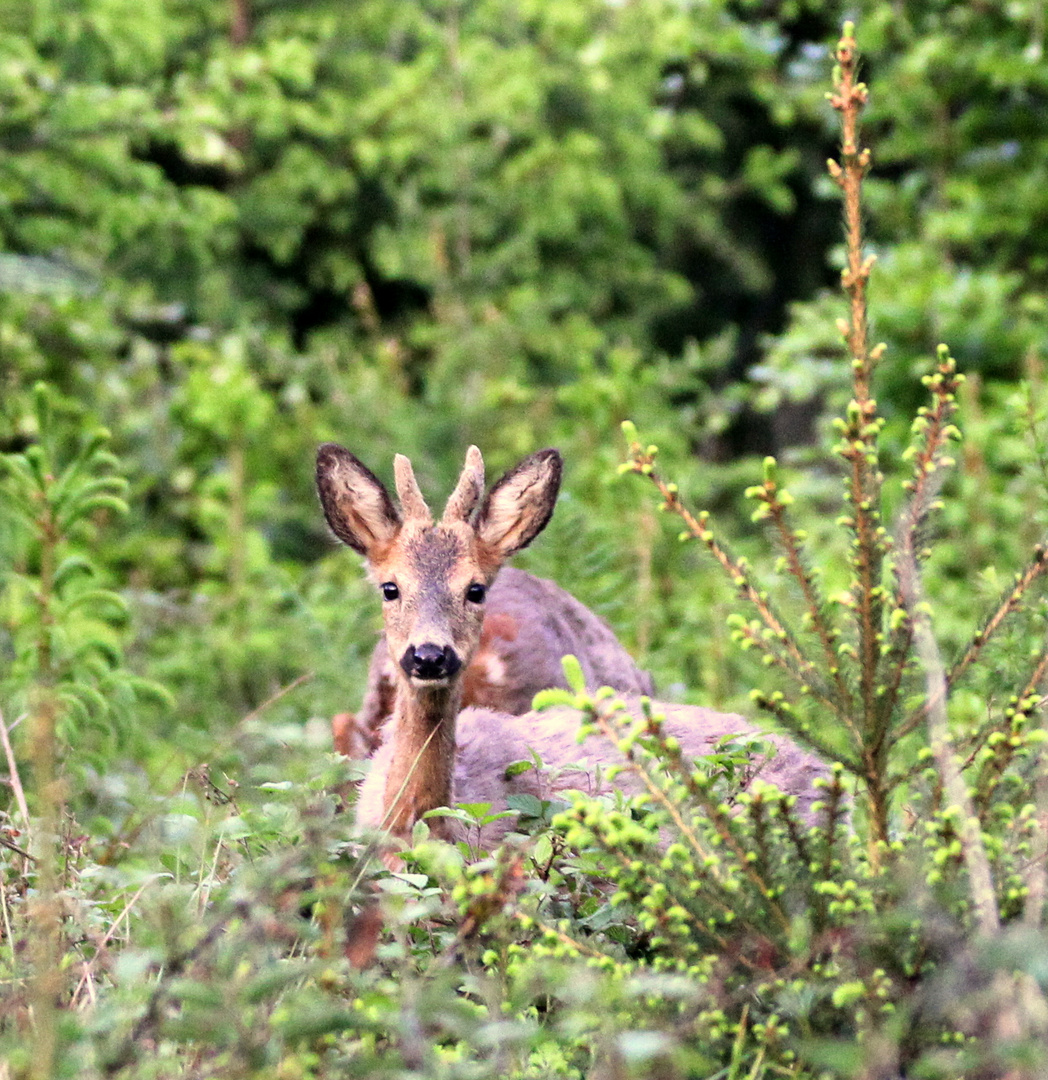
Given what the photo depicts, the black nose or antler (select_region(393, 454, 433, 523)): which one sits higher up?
antler (select_region(393, 454, 433, 523))

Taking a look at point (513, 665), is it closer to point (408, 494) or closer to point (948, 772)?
point (408, 494)

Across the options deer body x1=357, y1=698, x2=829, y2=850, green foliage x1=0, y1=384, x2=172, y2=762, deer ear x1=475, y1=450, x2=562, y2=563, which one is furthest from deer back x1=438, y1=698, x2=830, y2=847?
green foliage x1=0, y1=384, x2=172, y2=762

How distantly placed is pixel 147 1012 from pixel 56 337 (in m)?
6.72

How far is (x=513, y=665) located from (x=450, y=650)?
124 cm

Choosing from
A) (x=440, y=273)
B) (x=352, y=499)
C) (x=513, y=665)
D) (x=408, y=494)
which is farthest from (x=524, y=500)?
(x=440, y=273)

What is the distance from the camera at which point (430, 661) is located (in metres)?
4.15

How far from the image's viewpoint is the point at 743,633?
8.63ft

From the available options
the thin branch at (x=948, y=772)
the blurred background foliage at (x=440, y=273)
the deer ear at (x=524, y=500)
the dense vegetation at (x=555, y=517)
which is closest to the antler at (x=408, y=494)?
the deer ear at (x=524, y=500)

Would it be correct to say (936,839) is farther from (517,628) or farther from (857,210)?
(517,628)

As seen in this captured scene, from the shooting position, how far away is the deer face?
4.48 m

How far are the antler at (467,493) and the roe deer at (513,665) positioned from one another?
2.61 feet

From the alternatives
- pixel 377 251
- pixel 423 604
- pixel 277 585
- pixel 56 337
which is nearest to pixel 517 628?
pixel 423 604

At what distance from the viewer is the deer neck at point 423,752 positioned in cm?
417

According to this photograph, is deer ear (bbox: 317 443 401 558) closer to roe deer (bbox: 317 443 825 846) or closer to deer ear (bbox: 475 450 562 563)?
roe deer (bbox: 317 443 825 846)
